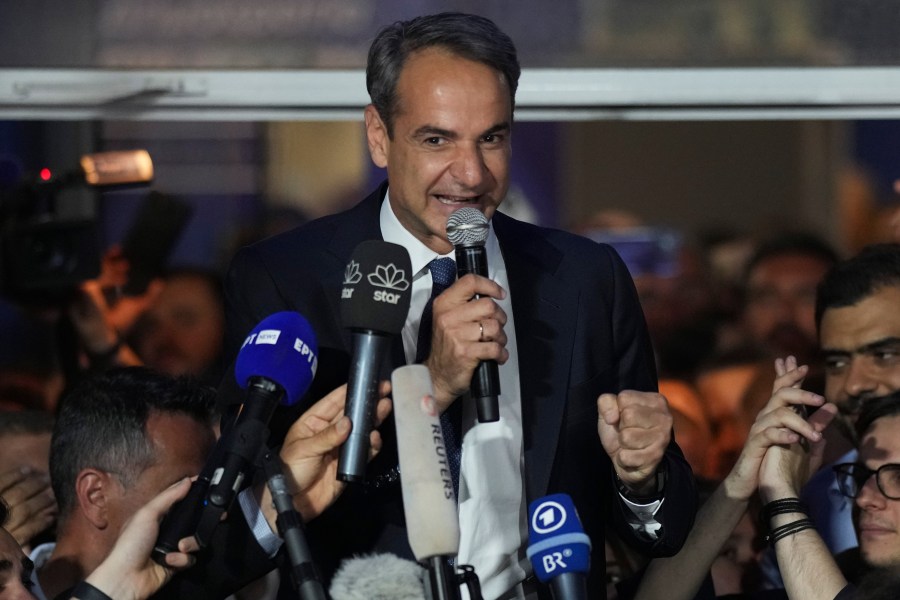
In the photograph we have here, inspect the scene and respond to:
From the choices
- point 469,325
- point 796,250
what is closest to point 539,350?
point 469,325

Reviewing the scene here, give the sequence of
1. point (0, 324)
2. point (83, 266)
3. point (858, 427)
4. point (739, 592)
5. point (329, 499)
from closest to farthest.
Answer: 1. point (329, 499)
2. point (858, 427)
3. point (739, 592)
4. point (83, 266)
5. point (0, 324)

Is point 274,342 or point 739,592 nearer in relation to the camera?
point 274,342

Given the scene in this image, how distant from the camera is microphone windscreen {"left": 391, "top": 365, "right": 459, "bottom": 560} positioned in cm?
214

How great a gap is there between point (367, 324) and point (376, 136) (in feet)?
2.58

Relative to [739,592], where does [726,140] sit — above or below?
above

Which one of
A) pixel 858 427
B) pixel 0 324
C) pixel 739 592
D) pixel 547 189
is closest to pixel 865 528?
pixel 858 427

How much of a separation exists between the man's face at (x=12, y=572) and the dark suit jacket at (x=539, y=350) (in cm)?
59

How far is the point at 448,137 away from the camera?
285 centimetres

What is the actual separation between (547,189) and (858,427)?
509 cm

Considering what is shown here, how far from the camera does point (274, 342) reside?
235 cm

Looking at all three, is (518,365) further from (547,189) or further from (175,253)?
(547,189)

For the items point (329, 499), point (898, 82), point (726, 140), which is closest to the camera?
point (329, 499)

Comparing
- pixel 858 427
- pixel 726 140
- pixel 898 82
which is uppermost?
pixel 726 140

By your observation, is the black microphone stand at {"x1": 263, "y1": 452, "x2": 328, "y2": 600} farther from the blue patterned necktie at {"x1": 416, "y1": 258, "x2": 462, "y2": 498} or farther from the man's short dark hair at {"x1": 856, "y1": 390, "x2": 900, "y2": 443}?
the man's short dark hair at {"x1": 856, "y1": 390, "x2": 900, "y2": 443}
